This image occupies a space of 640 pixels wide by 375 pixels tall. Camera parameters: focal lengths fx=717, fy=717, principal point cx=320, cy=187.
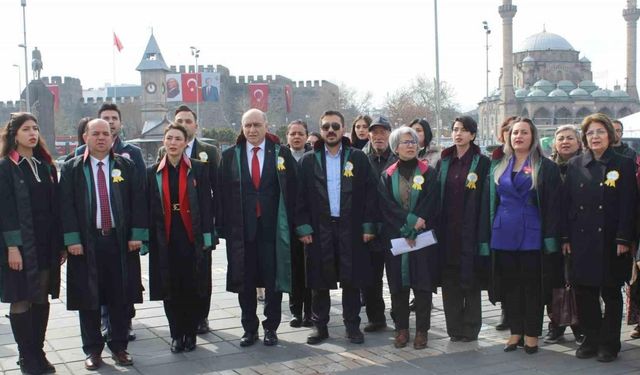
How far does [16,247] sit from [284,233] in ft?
7.88

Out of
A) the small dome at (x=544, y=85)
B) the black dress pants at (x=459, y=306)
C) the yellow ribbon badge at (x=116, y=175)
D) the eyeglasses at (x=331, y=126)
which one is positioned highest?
the small dome at (x=544, y=85)

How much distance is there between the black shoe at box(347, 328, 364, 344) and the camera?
692 centimetres

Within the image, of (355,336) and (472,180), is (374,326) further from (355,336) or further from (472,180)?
(472,180)

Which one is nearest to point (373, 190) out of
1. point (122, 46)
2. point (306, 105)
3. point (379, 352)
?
point (379, 352)

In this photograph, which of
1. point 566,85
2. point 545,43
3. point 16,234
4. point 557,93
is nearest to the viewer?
point 16,234

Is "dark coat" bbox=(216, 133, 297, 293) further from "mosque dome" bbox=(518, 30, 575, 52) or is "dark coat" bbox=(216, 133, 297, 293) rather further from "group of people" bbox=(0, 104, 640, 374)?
"mosque dome" bbox=(518, 30, 575, 52)

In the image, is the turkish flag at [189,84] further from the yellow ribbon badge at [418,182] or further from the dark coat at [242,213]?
the yellow ribbon badge at [418,182]

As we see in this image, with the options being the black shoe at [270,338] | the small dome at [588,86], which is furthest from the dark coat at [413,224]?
the small dome at [588,86]

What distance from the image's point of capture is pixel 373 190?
7004mm

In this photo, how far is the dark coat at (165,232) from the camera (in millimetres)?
6598

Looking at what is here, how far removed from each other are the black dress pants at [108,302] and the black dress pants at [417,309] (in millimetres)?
2528

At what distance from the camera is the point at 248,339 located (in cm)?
688

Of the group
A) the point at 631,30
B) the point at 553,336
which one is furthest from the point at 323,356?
the point at 631,30

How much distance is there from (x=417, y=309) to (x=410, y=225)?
82 cm
